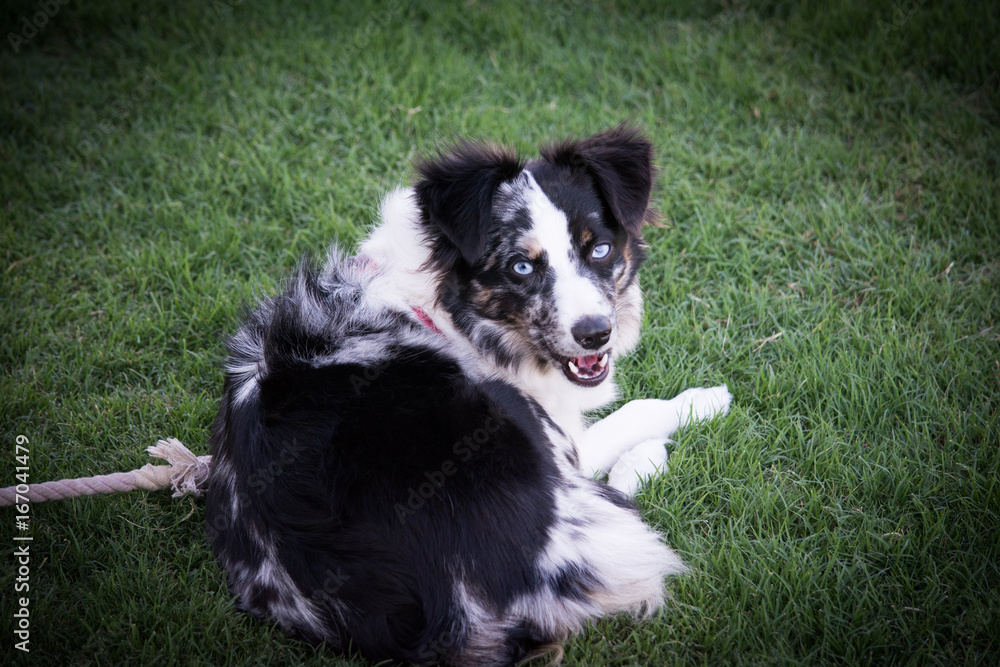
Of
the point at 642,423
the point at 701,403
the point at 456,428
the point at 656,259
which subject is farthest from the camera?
the point at 656,259

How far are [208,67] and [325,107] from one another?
1032 mm

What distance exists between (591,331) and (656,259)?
1671 millimetres

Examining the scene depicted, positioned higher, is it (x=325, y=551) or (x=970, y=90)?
(x=970, y=90)

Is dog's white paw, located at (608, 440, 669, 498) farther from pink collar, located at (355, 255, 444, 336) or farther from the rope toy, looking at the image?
the rope toy

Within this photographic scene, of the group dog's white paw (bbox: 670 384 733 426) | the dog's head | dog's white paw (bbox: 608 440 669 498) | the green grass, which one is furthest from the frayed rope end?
dog's white paw (bbox: 670 384 733 426)

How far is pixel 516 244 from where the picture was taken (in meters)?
2.92

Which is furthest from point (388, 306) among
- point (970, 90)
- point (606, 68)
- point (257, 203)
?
point (970, 90)

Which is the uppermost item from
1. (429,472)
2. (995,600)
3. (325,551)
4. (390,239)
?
(390,239)

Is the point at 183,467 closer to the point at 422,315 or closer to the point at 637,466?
the point at 422,315

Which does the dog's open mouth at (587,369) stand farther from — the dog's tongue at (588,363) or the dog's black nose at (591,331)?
the dog's black nose at (591,331)

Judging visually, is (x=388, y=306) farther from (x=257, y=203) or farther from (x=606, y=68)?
(x=606, y=68)

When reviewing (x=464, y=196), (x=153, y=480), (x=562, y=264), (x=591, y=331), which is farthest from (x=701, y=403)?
(x=153, y=480)

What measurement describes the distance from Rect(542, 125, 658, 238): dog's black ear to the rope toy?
1.96 m

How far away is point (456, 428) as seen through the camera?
2527 millimetres
